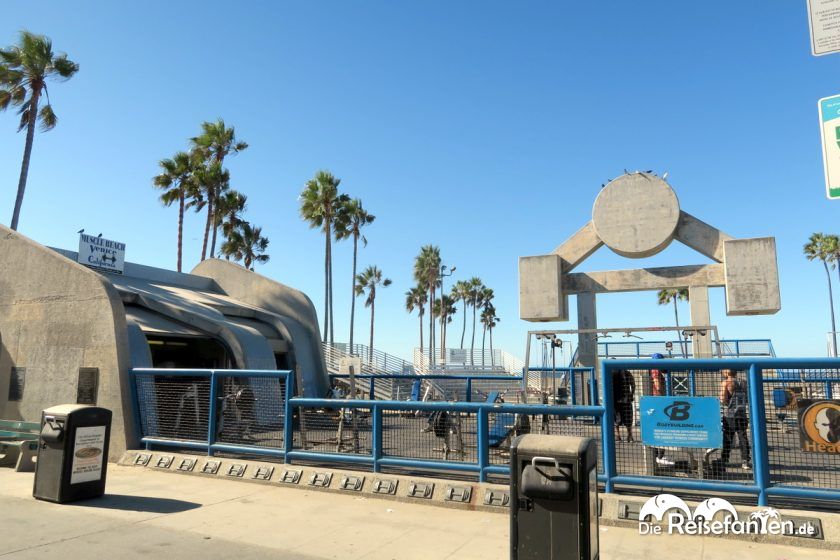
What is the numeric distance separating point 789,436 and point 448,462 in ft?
13.3

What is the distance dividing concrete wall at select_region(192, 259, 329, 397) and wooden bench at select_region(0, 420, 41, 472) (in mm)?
8938

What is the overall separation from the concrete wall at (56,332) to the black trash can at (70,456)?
300 cm

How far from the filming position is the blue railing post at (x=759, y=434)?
6.27 meters

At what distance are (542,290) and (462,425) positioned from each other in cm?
1125

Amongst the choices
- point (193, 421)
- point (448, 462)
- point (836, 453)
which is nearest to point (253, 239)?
point (193, 421)

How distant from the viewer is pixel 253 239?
1844 inches

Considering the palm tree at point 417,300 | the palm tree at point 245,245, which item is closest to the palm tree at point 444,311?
the palm tree at point 417,300

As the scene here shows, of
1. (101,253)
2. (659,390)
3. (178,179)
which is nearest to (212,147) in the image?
(178,179)

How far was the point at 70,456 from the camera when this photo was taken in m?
7.77

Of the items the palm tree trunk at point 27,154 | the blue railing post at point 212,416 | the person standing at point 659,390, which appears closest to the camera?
the person standing at point 659,390

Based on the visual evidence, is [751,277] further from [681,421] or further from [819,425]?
[681,421]

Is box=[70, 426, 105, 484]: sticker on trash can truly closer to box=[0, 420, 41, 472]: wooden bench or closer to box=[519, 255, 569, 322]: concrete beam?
box=[0, 420, 41, 472]: wooden bench

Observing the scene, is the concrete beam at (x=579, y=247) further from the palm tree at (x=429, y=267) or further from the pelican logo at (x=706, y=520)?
the palm tree at (x=429, y=267)

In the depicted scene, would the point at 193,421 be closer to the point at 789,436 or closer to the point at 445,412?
the point at 445,412
